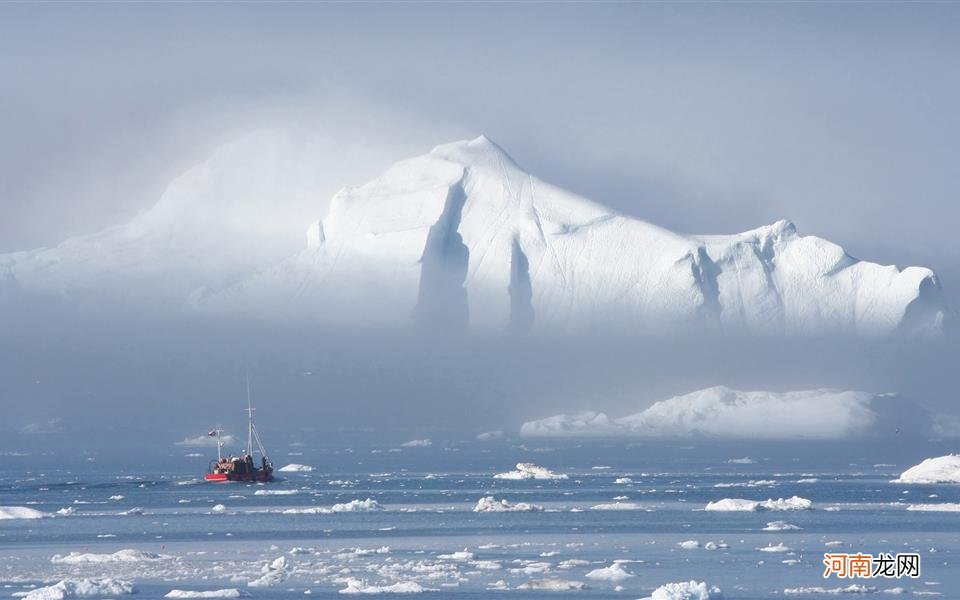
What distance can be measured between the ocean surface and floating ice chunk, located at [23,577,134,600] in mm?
103

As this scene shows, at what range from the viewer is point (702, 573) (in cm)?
5888

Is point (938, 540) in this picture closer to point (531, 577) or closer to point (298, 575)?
point (531, 577)

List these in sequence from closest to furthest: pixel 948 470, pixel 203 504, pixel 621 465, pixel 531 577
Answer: pixel 531 577, pixel 203 504, pixel 948 470, pixel 621 465

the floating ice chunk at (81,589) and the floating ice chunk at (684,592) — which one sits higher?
the floating ice chunk at (81,589)

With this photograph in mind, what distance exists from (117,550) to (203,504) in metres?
28.2

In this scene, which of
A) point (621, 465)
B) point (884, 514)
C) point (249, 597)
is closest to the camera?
point (249, 597)

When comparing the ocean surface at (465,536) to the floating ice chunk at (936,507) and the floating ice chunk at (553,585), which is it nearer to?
the floating ice chunk at (553,585)

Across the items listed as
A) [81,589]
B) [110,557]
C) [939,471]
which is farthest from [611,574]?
[939,471]

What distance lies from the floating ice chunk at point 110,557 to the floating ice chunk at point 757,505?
3166 centimetres

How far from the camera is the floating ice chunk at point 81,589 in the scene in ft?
174

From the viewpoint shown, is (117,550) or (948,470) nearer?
(117,550)

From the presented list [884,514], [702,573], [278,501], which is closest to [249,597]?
[702,573]

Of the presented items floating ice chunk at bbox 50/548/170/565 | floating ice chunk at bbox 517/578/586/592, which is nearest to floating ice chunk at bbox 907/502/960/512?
floating ice chunk at bbox 517/578/586/592

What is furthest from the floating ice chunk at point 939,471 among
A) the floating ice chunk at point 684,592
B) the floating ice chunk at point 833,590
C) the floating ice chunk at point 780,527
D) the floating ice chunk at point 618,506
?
the floating ice chunk at point 684,592
